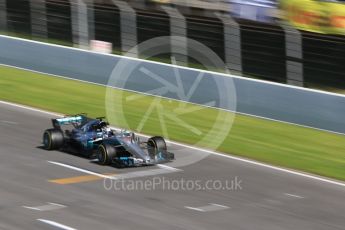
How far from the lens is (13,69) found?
89.9 ft

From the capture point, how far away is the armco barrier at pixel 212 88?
1969cm

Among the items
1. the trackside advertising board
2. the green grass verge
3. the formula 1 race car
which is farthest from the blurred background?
the formula 1 race car

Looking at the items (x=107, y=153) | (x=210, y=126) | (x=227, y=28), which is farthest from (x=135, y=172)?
(x=227, y=28)

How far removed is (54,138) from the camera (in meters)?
16.2

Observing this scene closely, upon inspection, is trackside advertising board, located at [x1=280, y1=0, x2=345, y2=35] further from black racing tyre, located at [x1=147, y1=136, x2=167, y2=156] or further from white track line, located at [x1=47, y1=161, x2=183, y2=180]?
white track line, located at [x1=47, y1=161, x2=183, y2=180]

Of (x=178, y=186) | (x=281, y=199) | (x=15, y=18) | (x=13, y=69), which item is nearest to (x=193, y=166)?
(x=178, y=186)

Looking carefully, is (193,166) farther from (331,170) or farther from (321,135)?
(321,135)

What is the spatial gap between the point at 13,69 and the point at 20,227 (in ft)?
54.7

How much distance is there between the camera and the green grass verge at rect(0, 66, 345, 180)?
17.1 meters

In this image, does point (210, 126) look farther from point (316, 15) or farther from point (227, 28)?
point (316, 15)

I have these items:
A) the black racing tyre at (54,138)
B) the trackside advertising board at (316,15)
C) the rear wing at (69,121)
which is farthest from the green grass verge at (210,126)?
the trackside advertising board at (316,15)

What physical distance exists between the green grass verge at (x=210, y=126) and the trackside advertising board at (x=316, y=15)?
4.77m

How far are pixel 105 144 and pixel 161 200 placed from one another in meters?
2.34

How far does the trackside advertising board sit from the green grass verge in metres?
4.77
